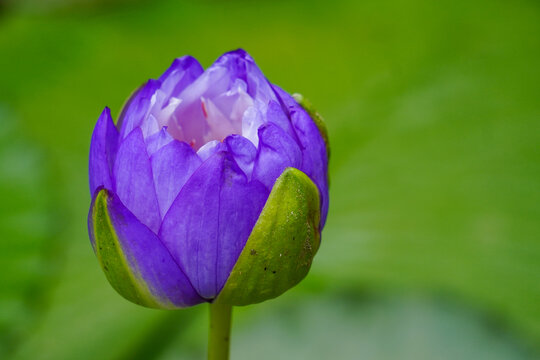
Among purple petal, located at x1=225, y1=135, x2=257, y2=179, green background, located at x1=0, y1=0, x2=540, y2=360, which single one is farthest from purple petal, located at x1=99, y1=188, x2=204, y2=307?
green background, located at x1=0, y1=0, x2=540, y2=360

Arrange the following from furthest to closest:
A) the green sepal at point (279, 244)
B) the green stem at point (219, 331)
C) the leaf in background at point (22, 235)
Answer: the leaf in background at point (22, 235) → the green stem at point (219, 331) → the green sepal at point (279, 244)

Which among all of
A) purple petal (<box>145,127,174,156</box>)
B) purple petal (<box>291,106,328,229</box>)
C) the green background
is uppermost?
purple petal (<box>145,127,174,156</box>)

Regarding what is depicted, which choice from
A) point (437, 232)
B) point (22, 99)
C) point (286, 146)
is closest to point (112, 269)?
point (286, 146)

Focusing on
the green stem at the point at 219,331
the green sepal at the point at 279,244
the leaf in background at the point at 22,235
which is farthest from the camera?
the leaf in background at the point at 22,235

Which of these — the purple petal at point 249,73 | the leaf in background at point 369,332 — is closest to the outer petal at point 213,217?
the purple petal at point 249,73

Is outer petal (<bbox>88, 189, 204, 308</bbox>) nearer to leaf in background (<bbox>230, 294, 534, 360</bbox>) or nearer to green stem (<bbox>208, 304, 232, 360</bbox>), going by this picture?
green stem (<bbox>208, 304, 232, 360</bbox>)

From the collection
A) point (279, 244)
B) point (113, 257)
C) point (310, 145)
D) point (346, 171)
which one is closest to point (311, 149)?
point (310, 145)

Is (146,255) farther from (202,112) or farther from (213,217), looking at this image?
(202,112)

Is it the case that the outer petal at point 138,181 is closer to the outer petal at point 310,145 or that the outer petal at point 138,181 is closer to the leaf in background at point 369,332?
the outer petal at point 310,145

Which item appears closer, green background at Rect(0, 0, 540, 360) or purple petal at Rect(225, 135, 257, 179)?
purple petal at Rect(225, 135, 257, 179)
